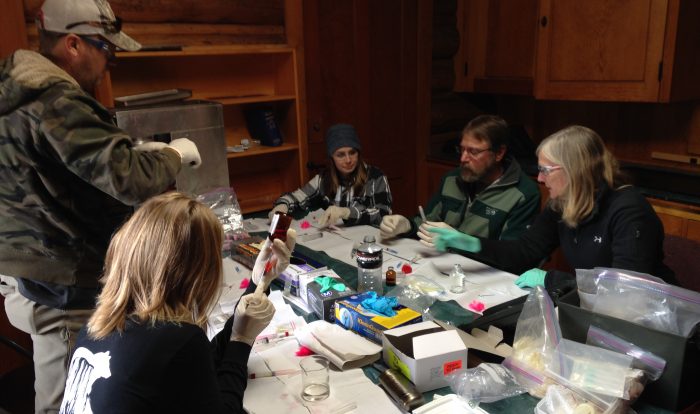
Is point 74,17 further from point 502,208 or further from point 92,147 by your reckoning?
point 502,208

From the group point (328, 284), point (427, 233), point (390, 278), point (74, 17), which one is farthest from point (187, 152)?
point (427, 233)

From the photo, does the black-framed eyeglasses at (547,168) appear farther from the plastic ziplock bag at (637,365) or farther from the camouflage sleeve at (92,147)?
the camouflage sleeve at (92,147)

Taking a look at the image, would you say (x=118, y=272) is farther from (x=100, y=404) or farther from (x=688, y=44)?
(x=688, y=44)

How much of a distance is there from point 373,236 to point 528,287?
73 centimetres

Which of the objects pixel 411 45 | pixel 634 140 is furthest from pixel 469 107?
pixel 634 140

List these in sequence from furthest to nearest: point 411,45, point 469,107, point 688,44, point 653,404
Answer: point 469,107 → point 411,45 → point 688,44 → point 653,404

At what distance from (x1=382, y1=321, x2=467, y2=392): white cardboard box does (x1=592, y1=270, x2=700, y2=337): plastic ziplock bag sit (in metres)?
0.35

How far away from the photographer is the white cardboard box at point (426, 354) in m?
1.17

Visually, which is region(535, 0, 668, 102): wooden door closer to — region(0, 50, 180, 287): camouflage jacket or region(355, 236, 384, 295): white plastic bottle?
region(355, 236, 384, 295): white plastic bottle

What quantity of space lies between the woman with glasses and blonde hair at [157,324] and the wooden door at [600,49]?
2531 millimetres

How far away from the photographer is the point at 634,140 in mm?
3242

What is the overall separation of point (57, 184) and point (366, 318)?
0.88 m

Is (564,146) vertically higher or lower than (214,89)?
lower

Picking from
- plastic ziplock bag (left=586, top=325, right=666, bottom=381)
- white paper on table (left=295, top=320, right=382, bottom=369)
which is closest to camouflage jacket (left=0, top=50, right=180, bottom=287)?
white paper on table (left=295, top=320, right=382, bottom=369)
